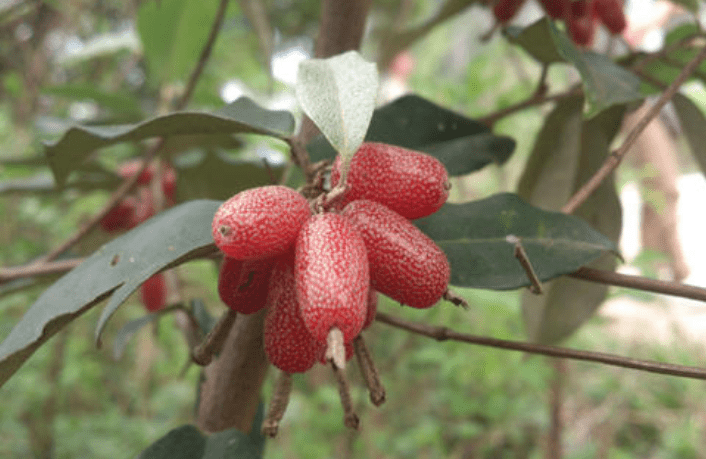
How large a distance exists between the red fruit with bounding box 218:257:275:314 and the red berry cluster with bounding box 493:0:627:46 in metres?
0.56

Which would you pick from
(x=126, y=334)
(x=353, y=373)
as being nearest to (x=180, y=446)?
(x=126, y=334)

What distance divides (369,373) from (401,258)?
7 cm

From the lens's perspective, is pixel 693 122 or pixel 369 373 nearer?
pixel 369 373

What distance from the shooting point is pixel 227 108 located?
50 cm

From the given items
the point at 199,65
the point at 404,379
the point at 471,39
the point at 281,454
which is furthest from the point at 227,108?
the point at 471,39

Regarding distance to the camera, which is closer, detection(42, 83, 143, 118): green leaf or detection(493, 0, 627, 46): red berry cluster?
detection(493, 0, 627, 46): red berry cluster

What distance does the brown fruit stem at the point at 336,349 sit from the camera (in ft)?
0.99

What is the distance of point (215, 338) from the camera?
17.0 inches

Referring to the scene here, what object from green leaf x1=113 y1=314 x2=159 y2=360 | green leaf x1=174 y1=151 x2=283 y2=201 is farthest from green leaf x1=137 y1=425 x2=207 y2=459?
green leaf x1=174 y1=151 x2=283 y2=201

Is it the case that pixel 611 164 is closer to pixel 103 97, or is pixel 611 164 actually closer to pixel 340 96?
pixel 340 96

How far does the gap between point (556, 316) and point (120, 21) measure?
267 centimetres

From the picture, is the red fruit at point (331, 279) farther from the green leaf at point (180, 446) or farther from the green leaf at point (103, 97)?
the green leaf at point (103, 97)

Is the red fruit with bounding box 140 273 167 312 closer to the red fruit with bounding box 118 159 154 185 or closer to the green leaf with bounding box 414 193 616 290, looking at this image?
the red fruit with bounding box 118 159 154 185

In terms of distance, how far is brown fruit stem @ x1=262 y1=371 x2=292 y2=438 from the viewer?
363 mm
